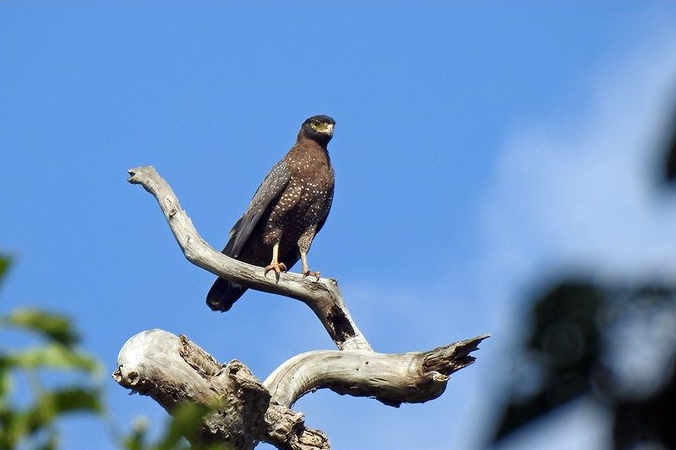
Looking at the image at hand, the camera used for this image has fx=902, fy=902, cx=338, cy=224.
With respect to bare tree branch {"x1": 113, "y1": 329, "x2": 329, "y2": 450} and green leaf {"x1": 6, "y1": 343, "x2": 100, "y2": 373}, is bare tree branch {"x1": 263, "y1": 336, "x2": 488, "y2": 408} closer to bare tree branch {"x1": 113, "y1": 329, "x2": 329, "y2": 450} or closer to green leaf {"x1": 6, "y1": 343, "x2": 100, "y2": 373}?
bare tree branch {"x1": 113, "y1": 329, "x2": 329, "y2": 450}

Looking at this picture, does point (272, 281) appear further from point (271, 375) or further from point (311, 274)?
point (271, 375)

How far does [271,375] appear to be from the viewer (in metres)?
6.76

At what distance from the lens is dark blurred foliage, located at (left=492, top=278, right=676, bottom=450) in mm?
891

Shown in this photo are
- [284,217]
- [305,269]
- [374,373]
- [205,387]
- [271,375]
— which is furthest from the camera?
[284,217]

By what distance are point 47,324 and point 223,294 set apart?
8.09 meters

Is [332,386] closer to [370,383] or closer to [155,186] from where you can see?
[370,383]

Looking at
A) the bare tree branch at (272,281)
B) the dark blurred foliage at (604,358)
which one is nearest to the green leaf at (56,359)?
the dark blurred foliage at (604,358)

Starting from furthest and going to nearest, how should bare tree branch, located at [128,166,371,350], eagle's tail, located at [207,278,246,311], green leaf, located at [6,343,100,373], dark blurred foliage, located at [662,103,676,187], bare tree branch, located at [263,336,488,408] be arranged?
eagle's tail, located at [207,278,246,311] → bare tree branch, located at [128,166,371,350] → bare tree branch, located at [263,336,488,408] → green leaf, located at [6,343,100,373] → dark blurred foliage, located at [662,103,676,187]

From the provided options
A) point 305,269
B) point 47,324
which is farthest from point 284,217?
point 47,324

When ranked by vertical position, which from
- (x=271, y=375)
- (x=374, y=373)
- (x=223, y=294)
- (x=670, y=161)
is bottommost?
(x=670, y=161)

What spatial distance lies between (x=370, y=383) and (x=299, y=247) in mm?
2725

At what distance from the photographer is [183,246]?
25.4ft

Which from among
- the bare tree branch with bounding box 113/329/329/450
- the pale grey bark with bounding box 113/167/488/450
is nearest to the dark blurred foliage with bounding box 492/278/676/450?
the pale grey bark with bounding box 113/167/488/450

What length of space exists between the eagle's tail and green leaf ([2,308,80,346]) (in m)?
7.94
